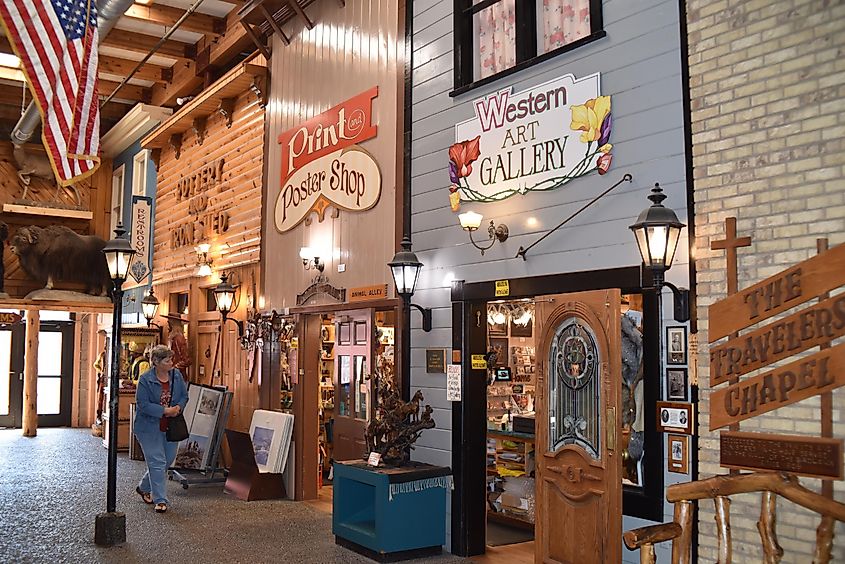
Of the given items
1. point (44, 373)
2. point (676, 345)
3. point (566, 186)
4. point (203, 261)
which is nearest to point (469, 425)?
point (566, 186)

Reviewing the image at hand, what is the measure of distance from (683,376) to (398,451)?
2866 millimetres

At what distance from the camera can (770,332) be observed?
15.6 feet

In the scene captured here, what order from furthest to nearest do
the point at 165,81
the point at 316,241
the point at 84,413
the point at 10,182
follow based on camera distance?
1. the point at 84,413
2. the point at 10,182
3. the point at 165,81
4. the point at 316,241

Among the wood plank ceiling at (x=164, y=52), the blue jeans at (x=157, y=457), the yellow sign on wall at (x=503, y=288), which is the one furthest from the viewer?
the wood plank ceiling at (x=164, y=52)

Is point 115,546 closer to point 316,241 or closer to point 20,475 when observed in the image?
point 316,241

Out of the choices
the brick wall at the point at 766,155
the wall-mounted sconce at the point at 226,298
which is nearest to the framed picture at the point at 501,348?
the wall-mounted sconce at the point at 226,298

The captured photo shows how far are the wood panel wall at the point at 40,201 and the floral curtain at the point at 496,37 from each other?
11641mm

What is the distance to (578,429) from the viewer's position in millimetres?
5984

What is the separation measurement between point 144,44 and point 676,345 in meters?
10.8

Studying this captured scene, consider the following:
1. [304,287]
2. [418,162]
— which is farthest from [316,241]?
[418,162]

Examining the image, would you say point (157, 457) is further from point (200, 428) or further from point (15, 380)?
point (15, 380)

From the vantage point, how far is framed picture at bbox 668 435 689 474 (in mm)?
5129

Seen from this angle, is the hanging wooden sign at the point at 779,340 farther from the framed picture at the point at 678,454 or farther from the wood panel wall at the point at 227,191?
the wood panel wall at the point at 227,191

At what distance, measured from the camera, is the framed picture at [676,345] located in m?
5.21
